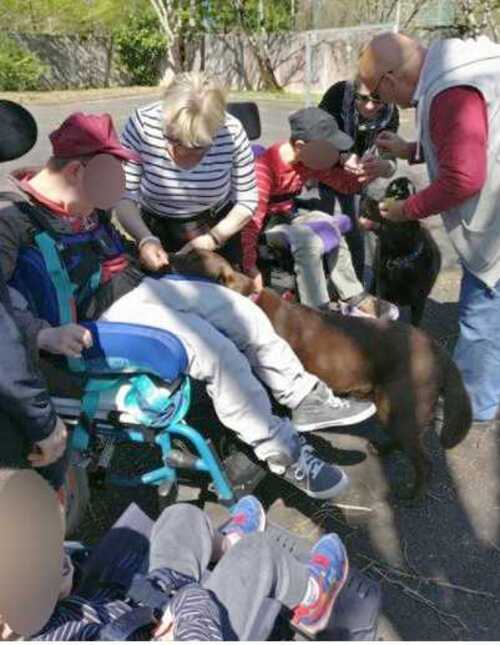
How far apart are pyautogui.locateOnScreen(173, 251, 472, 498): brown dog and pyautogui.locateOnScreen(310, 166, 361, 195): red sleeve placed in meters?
1.32

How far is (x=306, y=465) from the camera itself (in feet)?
9.48

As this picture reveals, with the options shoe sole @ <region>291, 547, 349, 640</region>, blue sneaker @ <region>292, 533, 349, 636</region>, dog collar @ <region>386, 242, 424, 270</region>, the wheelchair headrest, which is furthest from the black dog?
shoe sole @ <region>291, 547, 349, 640</region>

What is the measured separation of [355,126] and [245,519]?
9.35 feet

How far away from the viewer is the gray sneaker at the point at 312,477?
Answer: 2869 mm

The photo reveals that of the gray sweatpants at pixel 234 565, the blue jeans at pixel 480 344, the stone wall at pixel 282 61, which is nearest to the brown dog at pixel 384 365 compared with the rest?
the blue jeans at pixel 480 344

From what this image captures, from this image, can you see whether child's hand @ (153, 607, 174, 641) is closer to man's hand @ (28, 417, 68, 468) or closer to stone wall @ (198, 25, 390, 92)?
man's hand @ (28, 417, 68, 468)

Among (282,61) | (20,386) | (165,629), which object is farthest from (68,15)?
(165,629)

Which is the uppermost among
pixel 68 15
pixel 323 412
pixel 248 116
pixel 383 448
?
pixel 248 116

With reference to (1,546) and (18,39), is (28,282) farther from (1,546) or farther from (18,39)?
(18,39)

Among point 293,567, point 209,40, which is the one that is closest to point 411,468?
point 293,567

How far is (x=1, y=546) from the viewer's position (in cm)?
134

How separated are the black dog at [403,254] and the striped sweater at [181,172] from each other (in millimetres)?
1015

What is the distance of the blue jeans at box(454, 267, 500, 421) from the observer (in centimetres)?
356

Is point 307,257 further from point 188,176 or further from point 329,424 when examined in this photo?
point 329,424
